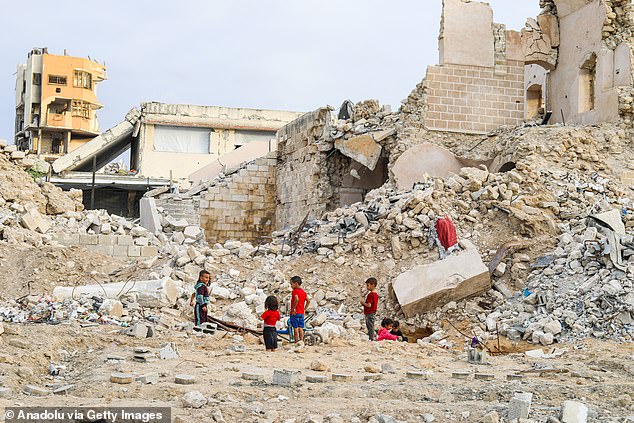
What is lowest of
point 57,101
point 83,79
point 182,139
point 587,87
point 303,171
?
point 303,171

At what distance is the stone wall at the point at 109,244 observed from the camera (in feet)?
48.4

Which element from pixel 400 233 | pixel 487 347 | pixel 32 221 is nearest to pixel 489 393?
pixel 487 347

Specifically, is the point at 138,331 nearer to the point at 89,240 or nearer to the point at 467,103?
the point at 89,240

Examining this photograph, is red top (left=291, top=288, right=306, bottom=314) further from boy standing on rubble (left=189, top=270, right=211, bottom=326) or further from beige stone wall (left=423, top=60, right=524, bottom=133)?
beige stone wall (left=423, top=60, right=524, bottom=133)

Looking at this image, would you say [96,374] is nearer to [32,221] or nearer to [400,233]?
[400,233]

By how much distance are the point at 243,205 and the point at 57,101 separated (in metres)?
22.5

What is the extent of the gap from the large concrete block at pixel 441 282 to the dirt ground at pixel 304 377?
1474 millimetres

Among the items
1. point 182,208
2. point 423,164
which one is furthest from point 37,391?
point 182,208

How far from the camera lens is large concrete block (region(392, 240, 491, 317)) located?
35.5 ft

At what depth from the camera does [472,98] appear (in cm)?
1719

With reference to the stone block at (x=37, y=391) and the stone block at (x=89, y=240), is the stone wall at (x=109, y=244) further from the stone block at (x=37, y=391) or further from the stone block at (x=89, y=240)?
the stone block at (x=37, y=391)

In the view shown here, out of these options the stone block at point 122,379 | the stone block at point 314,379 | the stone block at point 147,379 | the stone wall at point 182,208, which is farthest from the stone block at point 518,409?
the stone wall at point 182,208

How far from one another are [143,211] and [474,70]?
8505 millimetres

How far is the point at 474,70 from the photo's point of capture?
17.2 m
